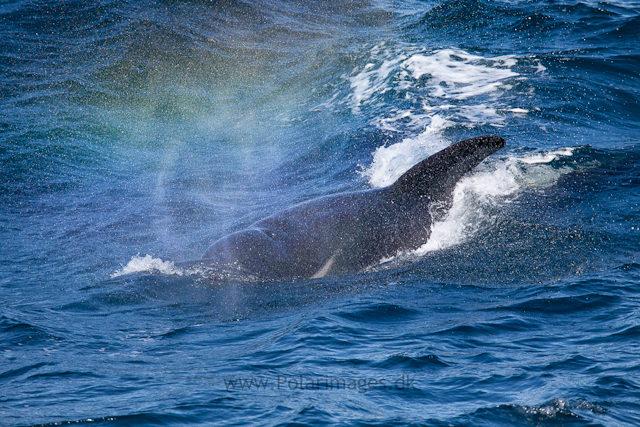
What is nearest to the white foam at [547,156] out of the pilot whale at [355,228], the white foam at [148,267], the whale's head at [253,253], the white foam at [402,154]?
the white foam at [402,154]

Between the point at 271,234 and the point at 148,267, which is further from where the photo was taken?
the point at 148,267

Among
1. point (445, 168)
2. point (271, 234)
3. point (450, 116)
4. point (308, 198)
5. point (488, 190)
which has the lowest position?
point (308, 198)

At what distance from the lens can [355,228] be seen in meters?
9.17

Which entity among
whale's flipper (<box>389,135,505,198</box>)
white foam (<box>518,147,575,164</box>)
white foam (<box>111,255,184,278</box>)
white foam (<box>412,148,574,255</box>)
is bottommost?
white foam (<box>111,255,184,278</box>)

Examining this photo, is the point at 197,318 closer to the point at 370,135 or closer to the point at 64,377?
the point at 64,377

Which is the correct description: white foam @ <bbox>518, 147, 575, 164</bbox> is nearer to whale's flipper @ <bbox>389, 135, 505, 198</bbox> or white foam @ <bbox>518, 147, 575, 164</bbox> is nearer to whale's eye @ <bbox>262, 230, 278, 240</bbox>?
whale's flipper @ <bbox>389, 135, 505, 198</bbox>

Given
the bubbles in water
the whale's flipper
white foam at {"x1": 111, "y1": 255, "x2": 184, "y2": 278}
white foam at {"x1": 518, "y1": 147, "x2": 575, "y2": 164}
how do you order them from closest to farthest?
the whale's flipper, white foam at {"x1": 111, "y1": 255, "x2": 184, "y2": 278}, the bubbles in water, white foam at {"x1": 518, "y1": 147, "x2": 575, "y2": 164}

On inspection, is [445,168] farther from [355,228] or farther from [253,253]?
[253,253]

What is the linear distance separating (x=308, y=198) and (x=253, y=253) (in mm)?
3899

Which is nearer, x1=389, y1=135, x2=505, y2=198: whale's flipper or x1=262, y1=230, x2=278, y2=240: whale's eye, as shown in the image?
x1=389, y1=135, x2=505, y2=198: whale's flipper

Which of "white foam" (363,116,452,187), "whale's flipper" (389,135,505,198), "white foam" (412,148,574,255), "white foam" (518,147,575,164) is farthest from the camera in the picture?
"white foam" (363,116,452,187)

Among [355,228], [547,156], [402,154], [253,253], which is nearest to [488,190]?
[547,156]

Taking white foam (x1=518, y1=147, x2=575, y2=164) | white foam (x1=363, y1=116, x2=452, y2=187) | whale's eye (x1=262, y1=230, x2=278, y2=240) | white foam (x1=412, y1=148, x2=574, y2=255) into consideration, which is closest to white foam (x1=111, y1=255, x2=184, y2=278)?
whale's eye (x1=262, y1=230, x2=278, y2=240)

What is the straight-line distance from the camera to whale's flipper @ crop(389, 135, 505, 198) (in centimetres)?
884
